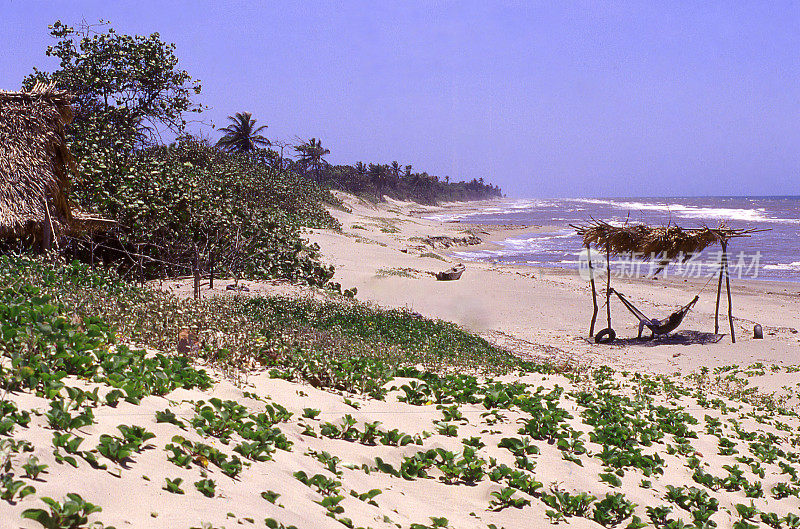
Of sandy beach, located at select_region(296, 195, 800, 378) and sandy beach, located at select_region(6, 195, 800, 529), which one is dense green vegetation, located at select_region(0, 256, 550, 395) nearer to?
sandy beach, located at select_region(6, 195, 800, 529)

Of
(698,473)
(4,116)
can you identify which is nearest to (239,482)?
(698,473)

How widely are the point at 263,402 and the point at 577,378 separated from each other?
551 cm

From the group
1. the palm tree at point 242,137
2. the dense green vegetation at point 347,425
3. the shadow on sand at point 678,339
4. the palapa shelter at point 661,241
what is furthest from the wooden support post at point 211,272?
the palm tree at point 242,137

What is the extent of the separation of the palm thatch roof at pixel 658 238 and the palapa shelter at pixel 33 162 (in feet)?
35.4

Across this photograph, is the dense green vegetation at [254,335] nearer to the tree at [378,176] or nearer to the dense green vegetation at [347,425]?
the dense green vegetation at [347,425]

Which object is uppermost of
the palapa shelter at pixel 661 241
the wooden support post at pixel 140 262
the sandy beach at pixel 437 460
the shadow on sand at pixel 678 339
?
the palapa shelter at pixel 661 241

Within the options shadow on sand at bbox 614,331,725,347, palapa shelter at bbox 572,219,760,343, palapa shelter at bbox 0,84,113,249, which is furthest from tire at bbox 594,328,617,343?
palapa shelter at bbox 0,84,113,249

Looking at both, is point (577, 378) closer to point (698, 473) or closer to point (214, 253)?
point (698, 473)

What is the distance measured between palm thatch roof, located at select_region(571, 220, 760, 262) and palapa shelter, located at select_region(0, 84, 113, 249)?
1078 centimetres

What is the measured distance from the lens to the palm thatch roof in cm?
1384

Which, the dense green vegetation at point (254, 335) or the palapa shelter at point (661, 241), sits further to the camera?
the palapa shelter at point (661, 241)

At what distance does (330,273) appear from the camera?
56.9 feet

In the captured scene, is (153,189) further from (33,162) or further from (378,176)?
(378,176)

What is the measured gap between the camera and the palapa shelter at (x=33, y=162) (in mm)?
8602
